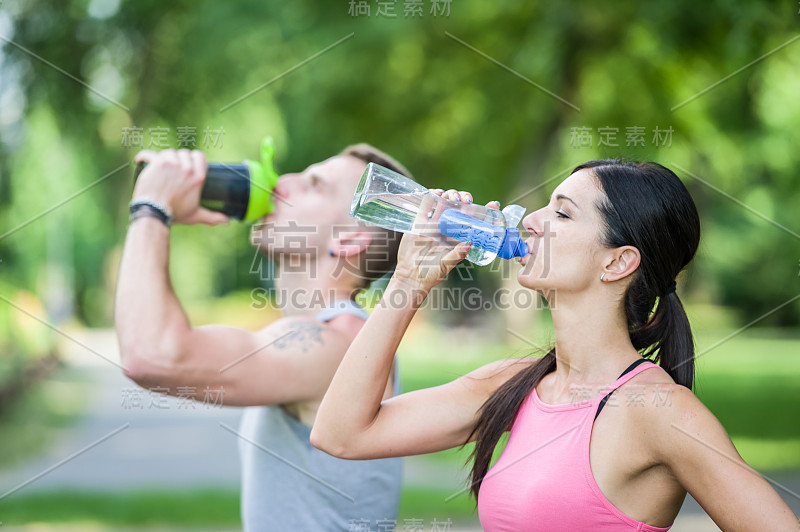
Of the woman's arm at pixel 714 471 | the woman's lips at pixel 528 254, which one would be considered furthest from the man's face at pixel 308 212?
the woman's arm at pixel 714 471

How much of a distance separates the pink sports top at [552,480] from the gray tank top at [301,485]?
0.54m

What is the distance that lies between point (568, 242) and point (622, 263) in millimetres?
135

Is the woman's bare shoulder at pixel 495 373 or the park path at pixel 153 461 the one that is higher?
the woman's bare shoulder at pixel 495 373

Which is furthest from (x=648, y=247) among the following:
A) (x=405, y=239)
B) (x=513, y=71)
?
(x=513, y=71)

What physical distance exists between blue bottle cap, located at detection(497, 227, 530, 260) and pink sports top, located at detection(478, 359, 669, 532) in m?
0.37

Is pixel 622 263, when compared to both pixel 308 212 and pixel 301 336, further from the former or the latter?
pixel 308 212

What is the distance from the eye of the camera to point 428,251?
6.54 ft

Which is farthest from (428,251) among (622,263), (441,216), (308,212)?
(308,212)

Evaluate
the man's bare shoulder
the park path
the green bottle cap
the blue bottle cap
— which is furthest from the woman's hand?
the park path

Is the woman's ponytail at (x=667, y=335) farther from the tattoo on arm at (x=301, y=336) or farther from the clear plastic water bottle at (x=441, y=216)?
the tattoo on arm at (x=301, y=336)

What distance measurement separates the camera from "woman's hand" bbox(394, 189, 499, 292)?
1964 mm

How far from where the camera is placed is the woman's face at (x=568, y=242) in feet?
6.32

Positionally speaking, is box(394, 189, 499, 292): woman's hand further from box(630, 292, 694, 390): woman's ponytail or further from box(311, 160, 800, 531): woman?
box(630, 292, 694, 390): woman's ponytail

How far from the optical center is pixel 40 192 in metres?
16.6
